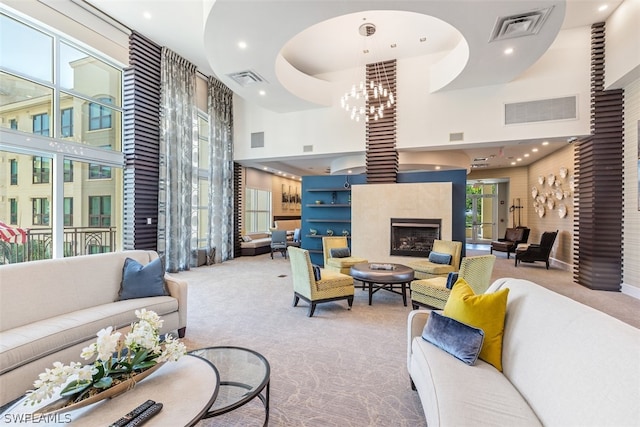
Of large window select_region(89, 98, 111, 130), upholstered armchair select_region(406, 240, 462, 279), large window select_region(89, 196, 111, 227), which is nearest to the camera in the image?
upholstered armchair select_region(406, 240, 462, 279)

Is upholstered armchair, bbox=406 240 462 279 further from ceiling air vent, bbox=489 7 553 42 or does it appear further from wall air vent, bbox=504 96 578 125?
ceiling air vent, bbox=489 7 553 42

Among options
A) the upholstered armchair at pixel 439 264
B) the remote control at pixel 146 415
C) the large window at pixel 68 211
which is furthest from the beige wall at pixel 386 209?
the remote control at pixel 146 415

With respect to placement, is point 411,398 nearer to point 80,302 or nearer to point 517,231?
point 80,302

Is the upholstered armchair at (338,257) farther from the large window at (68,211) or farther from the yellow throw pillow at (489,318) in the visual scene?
the large window at (68,211)

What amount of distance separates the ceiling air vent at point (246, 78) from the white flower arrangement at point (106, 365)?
5145mm

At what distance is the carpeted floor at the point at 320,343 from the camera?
2076mm

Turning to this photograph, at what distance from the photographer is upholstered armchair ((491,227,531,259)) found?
890 cm

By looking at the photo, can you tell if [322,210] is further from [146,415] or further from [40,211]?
[146,415]

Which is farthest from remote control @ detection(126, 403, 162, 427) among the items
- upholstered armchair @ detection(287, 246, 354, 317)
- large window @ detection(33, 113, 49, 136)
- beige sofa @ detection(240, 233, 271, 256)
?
beige sofa @ detection(240, 233, 271, 256)

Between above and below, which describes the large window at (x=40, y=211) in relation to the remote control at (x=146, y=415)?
above

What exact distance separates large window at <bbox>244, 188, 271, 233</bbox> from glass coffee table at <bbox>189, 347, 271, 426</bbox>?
8405 millimetres

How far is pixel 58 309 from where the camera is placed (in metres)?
2.66

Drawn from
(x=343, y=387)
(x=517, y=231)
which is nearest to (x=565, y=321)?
(x=343, y=387)

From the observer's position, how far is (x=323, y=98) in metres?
7.38
